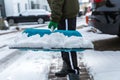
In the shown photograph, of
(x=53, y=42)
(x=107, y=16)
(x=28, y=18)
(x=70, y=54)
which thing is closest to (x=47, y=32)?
(x=53, y=42)

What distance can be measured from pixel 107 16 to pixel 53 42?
309 cm

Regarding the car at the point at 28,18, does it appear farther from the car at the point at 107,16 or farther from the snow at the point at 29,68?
the snow at the point at 29,68

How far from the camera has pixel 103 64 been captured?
18.6 ft

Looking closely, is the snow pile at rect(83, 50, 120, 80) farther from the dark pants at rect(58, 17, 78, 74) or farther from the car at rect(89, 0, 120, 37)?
the car at rect(89, 0, 120, 37)

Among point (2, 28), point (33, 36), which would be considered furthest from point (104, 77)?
point (2, 28)

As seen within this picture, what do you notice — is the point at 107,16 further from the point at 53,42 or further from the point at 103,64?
the point at 53,42

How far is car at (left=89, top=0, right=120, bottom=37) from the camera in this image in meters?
6.80

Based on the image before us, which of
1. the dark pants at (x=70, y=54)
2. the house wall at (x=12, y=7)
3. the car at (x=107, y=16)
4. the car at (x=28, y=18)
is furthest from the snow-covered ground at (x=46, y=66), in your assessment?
the house wall at (x=12, y=7)

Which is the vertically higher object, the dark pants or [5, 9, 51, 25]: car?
the dark pants

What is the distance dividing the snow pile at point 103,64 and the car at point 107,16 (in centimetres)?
54

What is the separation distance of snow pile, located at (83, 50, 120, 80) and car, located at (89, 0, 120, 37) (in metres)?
0.54

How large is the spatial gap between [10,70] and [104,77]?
1.75 metres

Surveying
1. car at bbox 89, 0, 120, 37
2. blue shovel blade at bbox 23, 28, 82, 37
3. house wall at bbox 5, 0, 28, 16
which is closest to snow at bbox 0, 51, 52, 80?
blue shovel blade at bbox 23, 28, 82, 37

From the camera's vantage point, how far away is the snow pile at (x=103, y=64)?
189 inches
